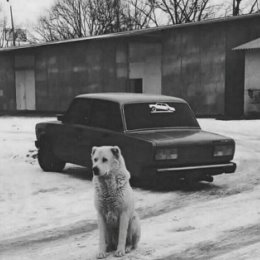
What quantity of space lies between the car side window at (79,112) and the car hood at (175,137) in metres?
1.45

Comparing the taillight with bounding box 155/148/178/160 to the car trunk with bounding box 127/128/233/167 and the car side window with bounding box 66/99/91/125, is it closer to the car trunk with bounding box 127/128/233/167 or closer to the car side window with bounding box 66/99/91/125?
the car trunk with bounding box 127/128/233/167

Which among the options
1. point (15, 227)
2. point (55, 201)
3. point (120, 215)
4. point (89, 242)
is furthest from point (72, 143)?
point (120, 215)

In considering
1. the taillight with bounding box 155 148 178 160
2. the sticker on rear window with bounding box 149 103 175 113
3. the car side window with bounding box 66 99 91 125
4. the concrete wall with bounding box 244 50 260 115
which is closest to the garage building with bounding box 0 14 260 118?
the concrete wall with bounding box 244 50 260 115

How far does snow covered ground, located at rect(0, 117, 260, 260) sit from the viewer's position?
5855 mm

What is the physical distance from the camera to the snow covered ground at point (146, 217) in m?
5.86

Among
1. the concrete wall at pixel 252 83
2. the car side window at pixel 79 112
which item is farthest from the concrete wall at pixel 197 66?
the car side window at pixel 79 112

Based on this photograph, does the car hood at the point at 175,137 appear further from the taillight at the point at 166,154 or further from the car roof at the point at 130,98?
the car roof at the point at 130,98

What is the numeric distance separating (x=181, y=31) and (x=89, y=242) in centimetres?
2377

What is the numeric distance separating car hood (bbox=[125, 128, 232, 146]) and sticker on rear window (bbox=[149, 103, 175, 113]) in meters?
0.44

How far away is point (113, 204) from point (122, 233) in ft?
0.97

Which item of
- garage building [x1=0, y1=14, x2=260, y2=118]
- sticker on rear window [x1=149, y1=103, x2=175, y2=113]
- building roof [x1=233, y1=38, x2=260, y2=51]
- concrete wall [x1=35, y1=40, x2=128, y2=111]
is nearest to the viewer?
sticker on rear window [x1=149, y1=103, x2=175, y2=113]

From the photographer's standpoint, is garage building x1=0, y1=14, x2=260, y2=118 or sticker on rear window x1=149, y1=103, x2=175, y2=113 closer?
sticker on rear window x1=149, y1=103, x2=175, y2=113

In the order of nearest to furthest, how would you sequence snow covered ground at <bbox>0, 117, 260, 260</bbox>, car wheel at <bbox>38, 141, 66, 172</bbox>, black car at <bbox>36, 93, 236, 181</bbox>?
snow covered ground at <bbox>0, 117, 260, 260</bbox> → black car at <bbox>36, 93, 236, 181</bbox> → car wheel at <bbox>38, 141, 66, 172</bbox>

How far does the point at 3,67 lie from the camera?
40.0 m
